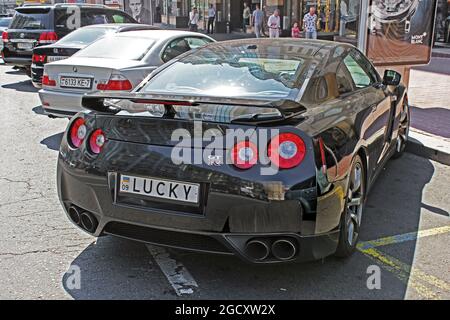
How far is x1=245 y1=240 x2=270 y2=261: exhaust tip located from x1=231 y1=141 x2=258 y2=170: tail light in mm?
450

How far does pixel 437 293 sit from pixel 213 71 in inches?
87.8

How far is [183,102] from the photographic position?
3072mm

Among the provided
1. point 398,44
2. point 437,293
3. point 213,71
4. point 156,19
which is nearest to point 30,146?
point 213,71

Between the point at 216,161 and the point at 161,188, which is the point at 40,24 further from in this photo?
the point at 216,161

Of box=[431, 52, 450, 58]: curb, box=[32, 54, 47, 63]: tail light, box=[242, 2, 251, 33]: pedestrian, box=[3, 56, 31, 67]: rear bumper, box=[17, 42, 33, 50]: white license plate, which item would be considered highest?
box=[242, 2, 251, 33]: pedestrian

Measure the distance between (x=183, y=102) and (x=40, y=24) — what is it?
9888mm

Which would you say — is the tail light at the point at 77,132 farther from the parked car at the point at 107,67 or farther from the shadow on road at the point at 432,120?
the shadow on road at the point at 432,120

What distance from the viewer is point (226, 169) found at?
2.91 metres

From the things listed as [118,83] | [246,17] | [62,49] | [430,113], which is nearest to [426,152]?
[430,113]

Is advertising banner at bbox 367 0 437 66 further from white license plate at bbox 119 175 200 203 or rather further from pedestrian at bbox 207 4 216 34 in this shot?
pedestrian at bbox 207 4 216 34

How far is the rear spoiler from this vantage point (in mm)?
3023

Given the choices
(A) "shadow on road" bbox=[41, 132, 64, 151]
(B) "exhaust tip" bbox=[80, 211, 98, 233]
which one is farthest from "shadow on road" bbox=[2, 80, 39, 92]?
(B) "exhaust tip" bbox=[80, 211, 98, 233]

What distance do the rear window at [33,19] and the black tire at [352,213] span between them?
9.79 metres

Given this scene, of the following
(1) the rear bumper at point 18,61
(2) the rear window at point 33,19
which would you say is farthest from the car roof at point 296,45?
(1) the rear bumper at point 18,61
